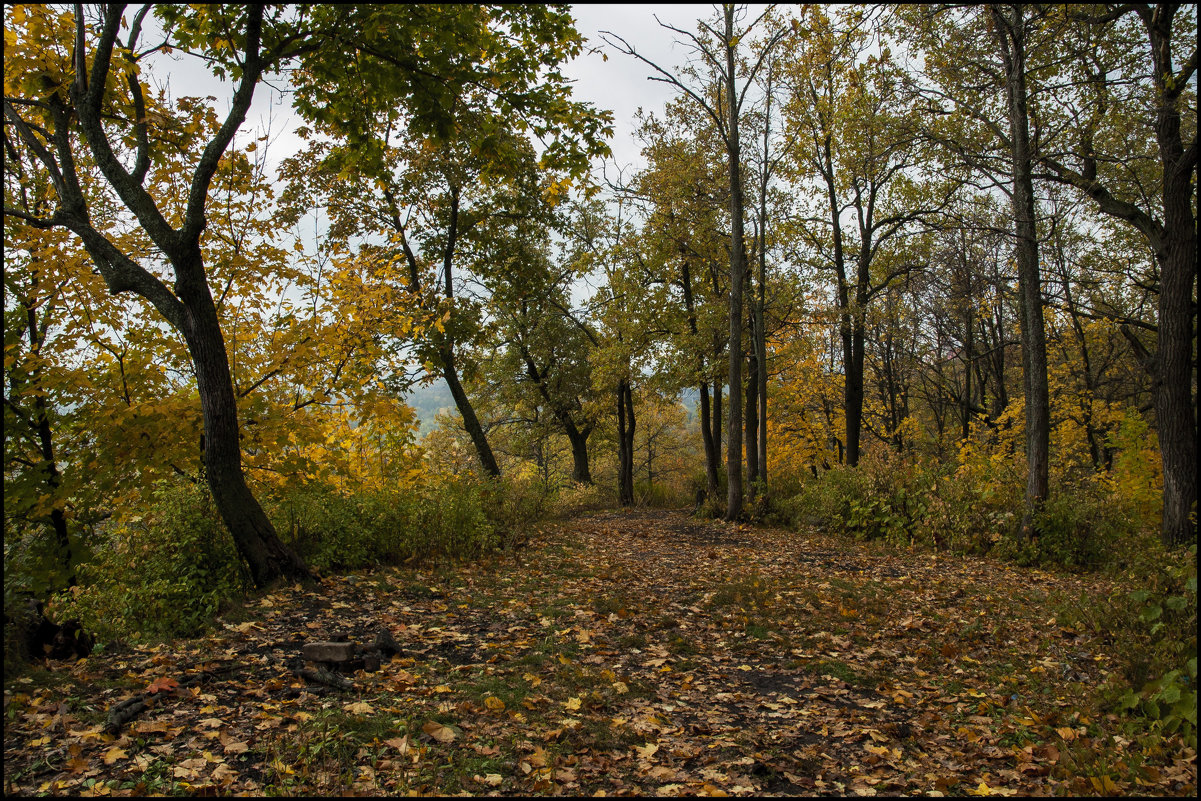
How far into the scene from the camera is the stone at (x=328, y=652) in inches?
175

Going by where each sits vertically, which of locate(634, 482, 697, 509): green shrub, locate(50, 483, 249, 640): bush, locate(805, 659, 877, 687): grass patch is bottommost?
locate(634, 482, 697, 509): green shrub

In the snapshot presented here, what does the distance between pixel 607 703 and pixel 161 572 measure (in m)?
4.53

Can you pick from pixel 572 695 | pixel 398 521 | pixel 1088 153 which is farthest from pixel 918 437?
pixel 572 695

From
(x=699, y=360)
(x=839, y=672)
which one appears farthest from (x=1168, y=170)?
(x=699, y=360)

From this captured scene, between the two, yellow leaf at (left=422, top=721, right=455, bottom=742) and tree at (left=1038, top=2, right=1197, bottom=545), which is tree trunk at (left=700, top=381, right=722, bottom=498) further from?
yellow leaf at (left=422, top=721, right=455, bottom=742)

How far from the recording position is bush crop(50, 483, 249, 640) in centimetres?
544

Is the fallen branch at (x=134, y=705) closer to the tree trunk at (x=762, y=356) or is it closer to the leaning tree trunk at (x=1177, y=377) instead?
the leaning tree trunk at (x=1177, y=377)

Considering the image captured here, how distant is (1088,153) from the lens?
30.3 feet

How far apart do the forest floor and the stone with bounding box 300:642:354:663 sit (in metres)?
0.18

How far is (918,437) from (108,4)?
28.7 m

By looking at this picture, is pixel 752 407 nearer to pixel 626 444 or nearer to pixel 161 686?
pixel 626 444

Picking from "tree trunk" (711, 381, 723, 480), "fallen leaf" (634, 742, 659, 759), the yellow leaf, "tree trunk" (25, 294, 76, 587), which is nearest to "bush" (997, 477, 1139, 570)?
"fallen leaf" (634, 742, 659, 759)

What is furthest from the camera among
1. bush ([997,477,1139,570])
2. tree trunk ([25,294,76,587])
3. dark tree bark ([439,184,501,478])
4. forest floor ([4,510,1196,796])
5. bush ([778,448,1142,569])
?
dark tree bark ([439,184,501,478])

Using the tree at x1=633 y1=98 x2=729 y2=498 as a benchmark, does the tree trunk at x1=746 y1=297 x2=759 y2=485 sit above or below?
below
